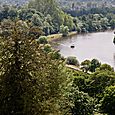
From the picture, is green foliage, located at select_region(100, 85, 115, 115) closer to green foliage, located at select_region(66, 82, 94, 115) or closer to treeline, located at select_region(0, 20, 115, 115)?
green foliage, located at select_region(66, 82, 94, 115)

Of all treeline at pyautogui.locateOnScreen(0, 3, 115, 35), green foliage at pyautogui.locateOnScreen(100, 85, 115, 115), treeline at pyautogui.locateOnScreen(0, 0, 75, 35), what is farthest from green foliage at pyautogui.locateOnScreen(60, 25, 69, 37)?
green foliage at pyautogui.locateOnScreen(100, 85, 115, 115)

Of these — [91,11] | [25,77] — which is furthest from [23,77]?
[91,11]

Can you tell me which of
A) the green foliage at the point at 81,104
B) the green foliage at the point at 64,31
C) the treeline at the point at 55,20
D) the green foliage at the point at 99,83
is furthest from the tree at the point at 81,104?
the green foliage at the point at 64,31

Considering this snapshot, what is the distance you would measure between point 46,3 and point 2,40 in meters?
54.6

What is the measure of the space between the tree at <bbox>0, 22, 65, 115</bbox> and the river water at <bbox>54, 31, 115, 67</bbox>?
91.0 ft

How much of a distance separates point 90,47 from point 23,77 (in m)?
38.1

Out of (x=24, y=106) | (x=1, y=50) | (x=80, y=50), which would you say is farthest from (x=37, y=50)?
(x=80, y=50)

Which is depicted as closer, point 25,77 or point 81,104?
point 25,77

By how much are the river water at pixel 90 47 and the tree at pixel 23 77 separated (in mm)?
27734

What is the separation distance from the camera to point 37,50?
8.02 meters

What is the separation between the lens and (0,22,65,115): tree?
7.69m

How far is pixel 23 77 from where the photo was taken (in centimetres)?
776

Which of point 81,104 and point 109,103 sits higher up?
point 81,104

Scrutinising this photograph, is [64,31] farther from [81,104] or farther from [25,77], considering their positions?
[25,77]
